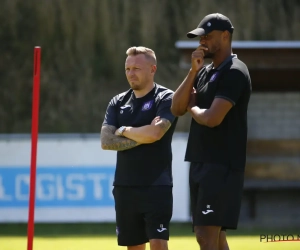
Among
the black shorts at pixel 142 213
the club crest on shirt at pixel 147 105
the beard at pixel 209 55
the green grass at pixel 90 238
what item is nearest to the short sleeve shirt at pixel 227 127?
the beard at pixel 209 55

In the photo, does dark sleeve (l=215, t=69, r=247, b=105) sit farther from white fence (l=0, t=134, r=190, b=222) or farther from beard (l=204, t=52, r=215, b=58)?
white fence (l=0, t=134, r=190, b=222)

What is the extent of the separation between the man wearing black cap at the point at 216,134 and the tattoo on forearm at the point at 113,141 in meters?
0.73

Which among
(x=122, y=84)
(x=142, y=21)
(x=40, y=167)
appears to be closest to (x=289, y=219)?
(x=40, y=167)

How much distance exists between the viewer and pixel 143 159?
5.92 metres

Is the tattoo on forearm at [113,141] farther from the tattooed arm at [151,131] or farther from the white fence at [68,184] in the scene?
the white fence at [68,184]

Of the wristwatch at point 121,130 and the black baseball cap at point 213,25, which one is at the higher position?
the black baseball cap at point 213,25

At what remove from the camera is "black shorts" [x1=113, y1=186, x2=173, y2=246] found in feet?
19.1

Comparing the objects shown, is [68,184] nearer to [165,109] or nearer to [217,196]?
[165,109]

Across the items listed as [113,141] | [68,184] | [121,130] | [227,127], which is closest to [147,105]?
[121,130]

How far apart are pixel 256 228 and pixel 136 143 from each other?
670 centimetres

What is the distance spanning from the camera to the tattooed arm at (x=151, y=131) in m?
5.78

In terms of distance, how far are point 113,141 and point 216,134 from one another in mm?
1113

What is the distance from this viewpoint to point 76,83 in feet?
69.6

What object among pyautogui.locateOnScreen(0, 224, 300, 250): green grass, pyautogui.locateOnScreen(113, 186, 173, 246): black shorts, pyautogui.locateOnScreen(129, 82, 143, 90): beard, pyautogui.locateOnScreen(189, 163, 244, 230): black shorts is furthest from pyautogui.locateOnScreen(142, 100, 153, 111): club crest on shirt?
pyautogui.locateOnScreen(0, 224, 300, 250): green grass
